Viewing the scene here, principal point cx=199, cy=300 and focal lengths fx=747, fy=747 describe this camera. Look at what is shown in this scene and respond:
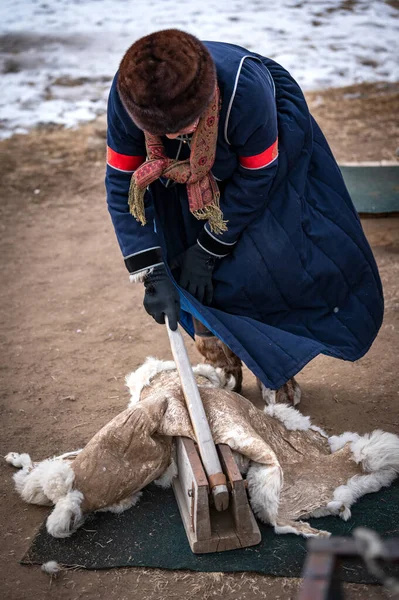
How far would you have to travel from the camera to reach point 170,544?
2334mm

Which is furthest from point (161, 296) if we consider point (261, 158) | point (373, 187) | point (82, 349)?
point (373, 187)

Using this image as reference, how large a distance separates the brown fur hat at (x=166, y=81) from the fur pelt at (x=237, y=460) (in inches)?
36.3

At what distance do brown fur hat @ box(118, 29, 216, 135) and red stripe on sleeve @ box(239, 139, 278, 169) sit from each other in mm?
347

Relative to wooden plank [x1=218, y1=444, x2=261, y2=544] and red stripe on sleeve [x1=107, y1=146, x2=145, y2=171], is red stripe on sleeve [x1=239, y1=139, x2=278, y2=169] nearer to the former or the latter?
red stripe on sleeve [x1=107, y1=146, x2=145, y2=171]

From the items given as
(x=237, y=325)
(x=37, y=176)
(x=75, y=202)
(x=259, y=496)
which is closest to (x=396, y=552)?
(x=259, y=496)

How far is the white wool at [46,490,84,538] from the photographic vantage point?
233cm

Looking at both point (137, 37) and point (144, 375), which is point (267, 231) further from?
point (137, 37)

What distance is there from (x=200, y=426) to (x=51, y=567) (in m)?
0.62

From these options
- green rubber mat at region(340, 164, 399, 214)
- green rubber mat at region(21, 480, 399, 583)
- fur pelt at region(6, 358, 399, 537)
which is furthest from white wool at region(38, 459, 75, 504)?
green rubber mat at region(340, 164, 399, 214)

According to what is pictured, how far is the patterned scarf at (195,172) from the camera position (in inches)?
91.1

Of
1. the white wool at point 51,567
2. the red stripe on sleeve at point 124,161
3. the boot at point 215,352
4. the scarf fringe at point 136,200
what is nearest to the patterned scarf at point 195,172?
the scarf fringe at point 136,200

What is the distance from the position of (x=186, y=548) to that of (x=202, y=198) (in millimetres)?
1116

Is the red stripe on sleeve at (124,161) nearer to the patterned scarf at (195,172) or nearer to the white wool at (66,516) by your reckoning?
the patterned scarf at (195,172)

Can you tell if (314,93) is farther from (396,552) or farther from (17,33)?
(396,552)
